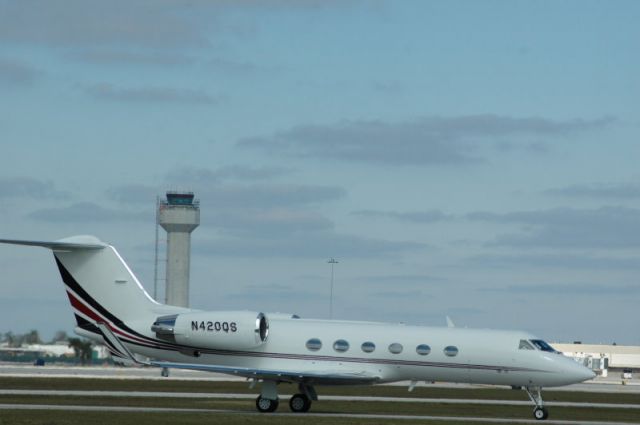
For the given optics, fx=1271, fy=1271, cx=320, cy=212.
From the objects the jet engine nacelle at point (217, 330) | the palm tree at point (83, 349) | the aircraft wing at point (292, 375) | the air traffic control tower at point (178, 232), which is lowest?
the aircraft wing at point (292, 375)

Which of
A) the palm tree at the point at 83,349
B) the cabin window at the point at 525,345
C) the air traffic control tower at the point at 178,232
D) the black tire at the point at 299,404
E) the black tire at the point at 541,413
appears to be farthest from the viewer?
the palm tree at the point at 83,349

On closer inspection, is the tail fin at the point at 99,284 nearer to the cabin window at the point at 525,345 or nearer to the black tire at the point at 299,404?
the black tire at the point at 299,404

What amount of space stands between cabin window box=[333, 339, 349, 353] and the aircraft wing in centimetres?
77

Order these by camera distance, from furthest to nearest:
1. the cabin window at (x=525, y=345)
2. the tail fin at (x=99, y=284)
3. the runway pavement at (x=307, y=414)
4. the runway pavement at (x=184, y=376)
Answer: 1. the runway pavement at (x=184, y=376)
2. the tail fin at (x=99, y=284)
3. the cabin window at (x=525, y=345)
4. the runway pavement at (x=307, y=414)

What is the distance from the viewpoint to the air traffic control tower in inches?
4471

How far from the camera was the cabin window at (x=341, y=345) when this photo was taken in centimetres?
3962

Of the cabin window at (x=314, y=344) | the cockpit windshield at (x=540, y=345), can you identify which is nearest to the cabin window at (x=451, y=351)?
the cockpit windshield at (x=540, y=345)

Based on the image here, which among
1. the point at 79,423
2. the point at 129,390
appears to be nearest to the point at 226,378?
the point at 129,390

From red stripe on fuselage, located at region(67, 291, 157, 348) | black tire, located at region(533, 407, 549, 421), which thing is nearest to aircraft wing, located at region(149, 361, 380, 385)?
red stripe on fuselage, located at region(67, 291, 157, 348)

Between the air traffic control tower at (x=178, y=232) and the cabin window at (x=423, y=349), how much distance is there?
2934 inches

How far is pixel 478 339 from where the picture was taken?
130ft

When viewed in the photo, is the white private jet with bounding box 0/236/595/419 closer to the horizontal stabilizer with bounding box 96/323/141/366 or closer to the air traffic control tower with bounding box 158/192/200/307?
the horizontal stabilizer with bounding box 96/323/141/366

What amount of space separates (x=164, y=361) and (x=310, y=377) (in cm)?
509

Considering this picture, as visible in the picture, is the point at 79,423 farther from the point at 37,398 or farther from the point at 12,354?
the point at 12,354
